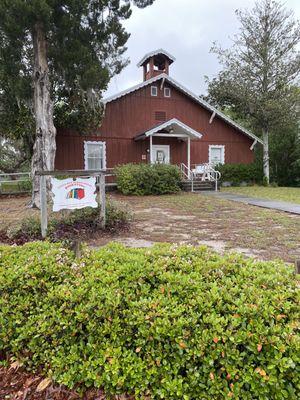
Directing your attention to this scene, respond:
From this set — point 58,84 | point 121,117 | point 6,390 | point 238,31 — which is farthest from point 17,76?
point 238,31

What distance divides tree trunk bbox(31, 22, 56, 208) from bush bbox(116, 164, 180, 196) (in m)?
4.45

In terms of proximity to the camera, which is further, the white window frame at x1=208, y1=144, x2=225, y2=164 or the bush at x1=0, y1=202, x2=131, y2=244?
the white window frame at x1=208, y1=144, x2=225, y2=164

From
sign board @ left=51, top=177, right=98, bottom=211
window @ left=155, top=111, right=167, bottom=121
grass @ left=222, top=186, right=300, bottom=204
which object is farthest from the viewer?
window @ left=155, top=111, right=167, bottom=121

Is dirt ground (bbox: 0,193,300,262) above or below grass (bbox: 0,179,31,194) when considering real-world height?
below

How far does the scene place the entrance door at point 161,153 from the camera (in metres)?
17.8

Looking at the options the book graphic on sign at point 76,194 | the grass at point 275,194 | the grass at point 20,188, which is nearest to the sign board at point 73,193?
the book graphic on sign at point 76,194

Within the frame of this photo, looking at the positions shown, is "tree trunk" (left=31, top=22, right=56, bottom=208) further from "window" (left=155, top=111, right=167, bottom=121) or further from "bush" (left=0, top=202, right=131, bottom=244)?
"window" (left=155, top=111, right=167, bottom=121)

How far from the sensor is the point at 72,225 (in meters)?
5.79

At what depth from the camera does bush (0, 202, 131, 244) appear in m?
5.25

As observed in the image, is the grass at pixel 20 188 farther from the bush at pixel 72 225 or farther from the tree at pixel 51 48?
the bush at pixel 72 225

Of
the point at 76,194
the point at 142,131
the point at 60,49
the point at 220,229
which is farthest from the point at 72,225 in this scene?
the point at 142,131

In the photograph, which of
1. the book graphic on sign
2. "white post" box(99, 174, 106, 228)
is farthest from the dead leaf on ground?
"white post" box(99, 174, 106, 228)

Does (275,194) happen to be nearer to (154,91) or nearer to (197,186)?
(197,186)

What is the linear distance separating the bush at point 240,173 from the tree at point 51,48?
9.50 meters
